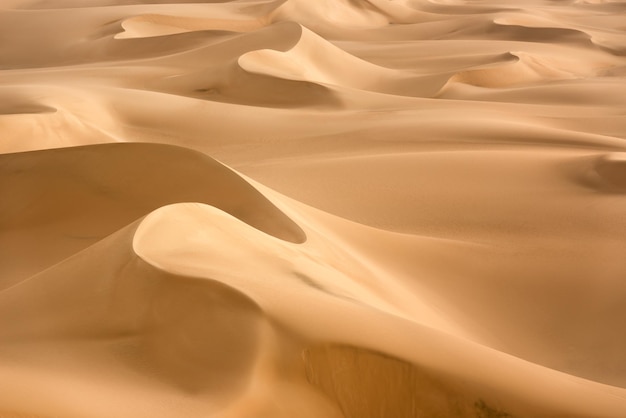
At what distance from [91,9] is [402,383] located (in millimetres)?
8695

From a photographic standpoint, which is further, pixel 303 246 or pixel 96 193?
pixel 96 193

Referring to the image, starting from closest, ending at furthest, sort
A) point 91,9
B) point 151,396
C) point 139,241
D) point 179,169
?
point 151,396 < point 139,241 < point 179,169 < point 91,9

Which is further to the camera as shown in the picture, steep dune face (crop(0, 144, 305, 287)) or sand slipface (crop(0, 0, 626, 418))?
steep dune face (crop(0, 144, 305, 287))

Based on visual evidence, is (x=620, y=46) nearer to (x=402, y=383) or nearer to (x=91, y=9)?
(x=91, y=9)

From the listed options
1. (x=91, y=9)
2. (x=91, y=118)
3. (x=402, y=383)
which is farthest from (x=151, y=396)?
(x=91, y=9)

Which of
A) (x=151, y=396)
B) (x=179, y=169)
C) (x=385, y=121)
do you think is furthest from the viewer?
(x=385, y=121)

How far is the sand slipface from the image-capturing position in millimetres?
1606

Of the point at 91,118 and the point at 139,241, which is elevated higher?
the point at 139,241

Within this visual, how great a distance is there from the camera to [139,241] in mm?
1989

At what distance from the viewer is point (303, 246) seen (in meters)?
2.37

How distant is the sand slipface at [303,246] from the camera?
161 cm

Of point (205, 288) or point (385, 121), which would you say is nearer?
point (205, 288)

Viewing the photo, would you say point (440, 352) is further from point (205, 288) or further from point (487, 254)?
point (487, 254)

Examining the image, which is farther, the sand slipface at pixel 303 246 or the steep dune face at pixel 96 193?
the steep dune face at pixel 96 193
